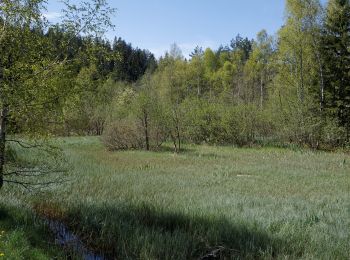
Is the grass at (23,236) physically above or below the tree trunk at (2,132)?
below

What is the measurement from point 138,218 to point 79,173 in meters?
6.93

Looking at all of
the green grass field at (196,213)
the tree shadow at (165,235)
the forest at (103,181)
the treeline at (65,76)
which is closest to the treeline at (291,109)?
the forest at (103,181)

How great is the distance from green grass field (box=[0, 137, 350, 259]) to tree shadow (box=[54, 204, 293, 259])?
0.07 ft

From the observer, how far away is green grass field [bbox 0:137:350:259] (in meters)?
7.08

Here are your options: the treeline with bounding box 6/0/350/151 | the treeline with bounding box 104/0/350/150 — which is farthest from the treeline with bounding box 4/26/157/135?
the treeline with bounding box 104/0/350/150

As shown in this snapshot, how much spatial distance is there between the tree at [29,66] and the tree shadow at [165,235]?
93.3 inches

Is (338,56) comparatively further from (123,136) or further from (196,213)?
(196,213)

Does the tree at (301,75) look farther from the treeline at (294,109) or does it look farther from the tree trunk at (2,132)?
the tree trunk at (2,132)

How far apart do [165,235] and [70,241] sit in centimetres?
184

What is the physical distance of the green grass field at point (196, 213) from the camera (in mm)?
7082

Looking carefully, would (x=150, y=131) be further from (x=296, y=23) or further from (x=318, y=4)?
(x=318, y=4)

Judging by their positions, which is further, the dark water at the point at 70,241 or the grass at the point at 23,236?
the dark water at the point at 70,241

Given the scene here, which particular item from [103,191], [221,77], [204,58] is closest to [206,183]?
[103,191]

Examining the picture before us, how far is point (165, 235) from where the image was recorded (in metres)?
7.58
